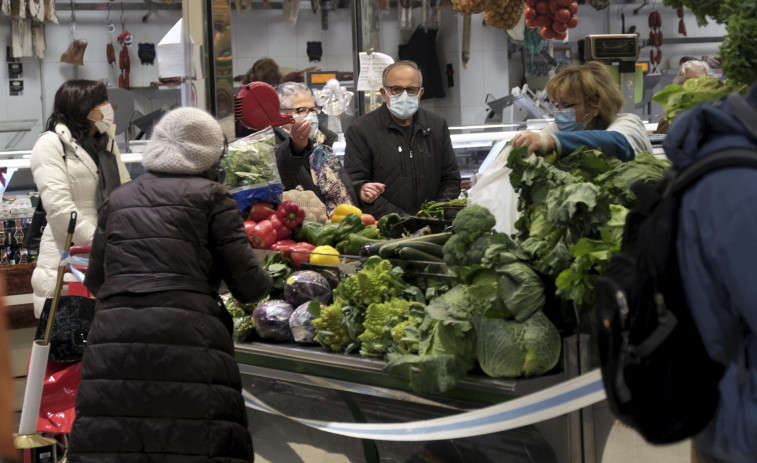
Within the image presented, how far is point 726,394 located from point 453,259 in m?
1.49

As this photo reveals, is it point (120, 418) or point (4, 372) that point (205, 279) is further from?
point (4, 372)

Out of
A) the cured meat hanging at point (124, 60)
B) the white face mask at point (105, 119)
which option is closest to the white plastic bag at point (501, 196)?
the white face mask at point (105, 119)

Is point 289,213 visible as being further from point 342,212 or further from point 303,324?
point 303,324

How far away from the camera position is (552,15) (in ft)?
14.6

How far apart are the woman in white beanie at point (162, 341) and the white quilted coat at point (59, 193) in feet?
6.36

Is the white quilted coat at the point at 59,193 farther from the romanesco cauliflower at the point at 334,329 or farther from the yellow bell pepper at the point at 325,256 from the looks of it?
the romanesco cauliflower at the point at 334,329

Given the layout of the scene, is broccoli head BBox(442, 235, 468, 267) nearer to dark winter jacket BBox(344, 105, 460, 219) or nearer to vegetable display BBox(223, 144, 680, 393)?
vegetable display BBox(223, 144, 680, 393)

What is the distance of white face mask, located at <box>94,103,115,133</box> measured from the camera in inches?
199

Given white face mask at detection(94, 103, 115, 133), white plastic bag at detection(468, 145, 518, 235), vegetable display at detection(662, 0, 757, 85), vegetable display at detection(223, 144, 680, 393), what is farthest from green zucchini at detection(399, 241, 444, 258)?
white face mask at detection(94, 103, 115, 133)

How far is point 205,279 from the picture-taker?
2.99 m

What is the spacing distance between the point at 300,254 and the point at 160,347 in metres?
1.10

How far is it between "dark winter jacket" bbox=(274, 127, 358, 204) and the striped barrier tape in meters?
A: 1.74

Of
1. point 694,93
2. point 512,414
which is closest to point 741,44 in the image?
point 694,93

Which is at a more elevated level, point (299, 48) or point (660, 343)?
point (299, 48)
